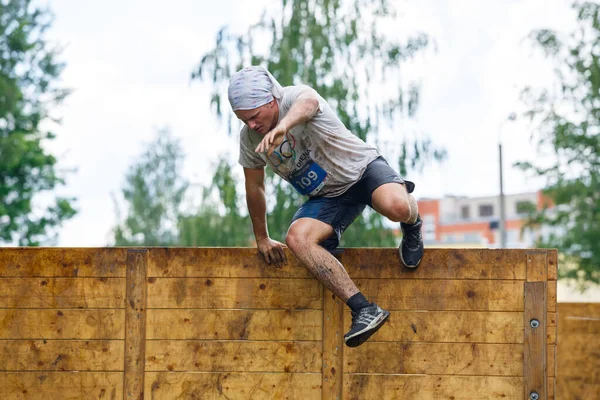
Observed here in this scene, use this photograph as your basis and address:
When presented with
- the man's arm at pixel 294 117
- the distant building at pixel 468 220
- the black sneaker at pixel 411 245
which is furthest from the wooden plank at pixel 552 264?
the distant building at pixel 468 220

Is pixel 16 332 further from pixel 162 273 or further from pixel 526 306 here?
pixel 526 306

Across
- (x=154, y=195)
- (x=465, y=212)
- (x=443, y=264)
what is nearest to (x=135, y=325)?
(x=443, y=264)

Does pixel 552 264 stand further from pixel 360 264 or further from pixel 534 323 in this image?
pixel 360 264

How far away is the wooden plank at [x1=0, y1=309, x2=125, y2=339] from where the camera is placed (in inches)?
205

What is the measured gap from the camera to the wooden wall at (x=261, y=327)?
202 inches

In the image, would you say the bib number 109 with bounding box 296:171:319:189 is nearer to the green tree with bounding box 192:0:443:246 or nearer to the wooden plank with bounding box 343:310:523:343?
the wooden plank with bounding box 343:310:523:343

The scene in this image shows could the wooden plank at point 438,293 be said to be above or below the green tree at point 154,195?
below

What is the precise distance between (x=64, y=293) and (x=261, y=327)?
3.81 ft

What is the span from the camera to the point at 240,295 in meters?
5.22

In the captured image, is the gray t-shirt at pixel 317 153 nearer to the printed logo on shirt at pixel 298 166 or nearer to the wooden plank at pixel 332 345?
the printed logo on shirt at pixel 298 166

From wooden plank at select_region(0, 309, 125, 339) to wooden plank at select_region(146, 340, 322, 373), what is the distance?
246mm

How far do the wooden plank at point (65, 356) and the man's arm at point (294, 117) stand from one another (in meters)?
1.69

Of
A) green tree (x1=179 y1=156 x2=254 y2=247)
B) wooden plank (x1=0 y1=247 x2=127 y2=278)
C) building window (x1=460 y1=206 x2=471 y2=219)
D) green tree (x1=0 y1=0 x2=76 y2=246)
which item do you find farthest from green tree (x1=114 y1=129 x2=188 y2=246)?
building window (x1=460 y1=206 x2=471 y2=219)

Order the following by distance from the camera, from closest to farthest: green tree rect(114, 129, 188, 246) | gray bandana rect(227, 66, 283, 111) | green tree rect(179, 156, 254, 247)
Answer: gray bandana rect(227, 66, 283, 111)
green tree rect(179, 156, 254, 247)
green tree rect(114, 129, 188, 246)
